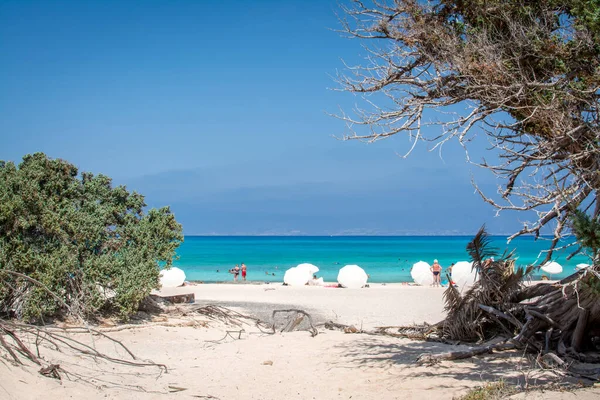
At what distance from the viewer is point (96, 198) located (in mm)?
11156

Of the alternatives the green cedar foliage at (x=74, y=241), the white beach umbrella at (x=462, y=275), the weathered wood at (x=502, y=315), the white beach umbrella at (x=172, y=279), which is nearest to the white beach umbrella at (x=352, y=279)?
the white beach umbrella at (x=462, y=275)

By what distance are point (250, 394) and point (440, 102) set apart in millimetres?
4266

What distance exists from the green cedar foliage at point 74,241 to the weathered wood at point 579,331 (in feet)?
24.7

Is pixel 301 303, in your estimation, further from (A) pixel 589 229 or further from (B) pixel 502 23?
(A) pixel 589 229

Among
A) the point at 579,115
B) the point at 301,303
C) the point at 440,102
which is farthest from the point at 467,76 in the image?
the point at 301,303

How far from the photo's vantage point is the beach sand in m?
5.95

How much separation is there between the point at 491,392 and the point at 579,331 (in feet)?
8.47

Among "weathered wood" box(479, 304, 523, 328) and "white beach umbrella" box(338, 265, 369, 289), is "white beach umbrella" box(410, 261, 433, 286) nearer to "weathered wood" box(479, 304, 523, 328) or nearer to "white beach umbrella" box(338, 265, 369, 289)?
"white beach umbrella" box(338, 265, 369, 289)

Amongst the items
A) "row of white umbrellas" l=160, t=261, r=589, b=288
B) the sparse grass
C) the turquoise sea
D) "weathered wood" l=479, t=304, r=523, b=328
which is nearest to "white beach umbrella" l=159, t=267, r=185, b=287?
"row of white umbrellas" l=160, t=261, r=589, b=288

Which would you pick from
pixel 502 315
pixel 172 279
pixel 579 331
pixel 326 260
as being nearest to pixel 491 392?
pixel 579 331

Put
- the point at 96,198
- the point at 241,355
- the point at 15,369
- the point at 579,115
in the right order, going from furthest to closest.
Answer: the point at 96,198, the point at 241,355, the point at 579,115, the point at 15,369

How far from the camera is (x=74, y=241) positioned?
10.3 metres

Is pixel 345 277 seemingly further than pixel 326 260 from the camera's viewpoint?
No

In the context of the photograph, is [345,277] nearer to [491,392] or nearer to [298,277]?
[298,277]
